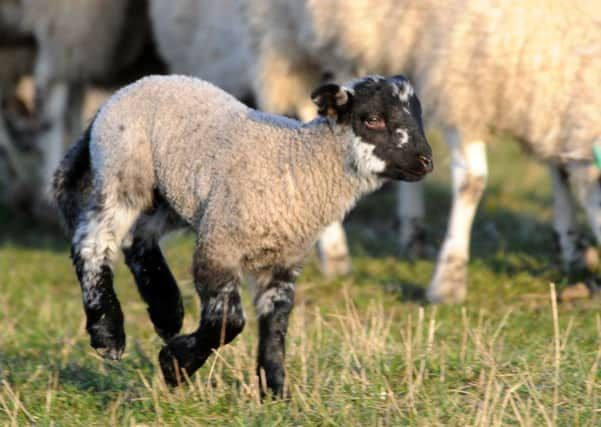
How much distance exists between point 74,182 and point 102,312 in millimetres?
682

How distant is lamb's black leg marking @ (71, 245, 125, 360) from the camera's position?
173 inches

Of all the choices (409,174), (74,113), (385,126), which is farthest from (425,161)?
(74,113)

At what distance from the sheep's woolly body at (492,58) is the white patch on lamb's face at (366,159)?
215cm

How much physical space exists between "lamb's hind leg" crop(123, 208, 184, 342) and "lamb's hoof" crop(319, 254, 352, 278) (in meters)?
2.75

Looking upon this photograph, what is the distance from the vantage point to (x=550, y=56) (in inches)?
239

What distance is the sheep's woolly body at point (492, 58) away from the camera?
19.6 ft

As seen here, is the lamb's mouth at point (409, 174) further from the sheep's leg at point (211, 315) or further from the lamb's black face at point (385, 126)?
the sheep's leg at point (211, 315)

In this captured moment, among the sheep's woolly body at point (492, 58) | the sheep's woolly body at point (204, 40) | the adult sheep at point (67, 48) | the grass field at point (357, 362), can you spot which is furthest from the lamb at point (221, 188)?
the adult sheep at point (67, 48)

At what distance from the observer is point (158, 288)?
15.5ft

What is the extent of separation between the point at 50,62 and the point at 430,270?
145 inches

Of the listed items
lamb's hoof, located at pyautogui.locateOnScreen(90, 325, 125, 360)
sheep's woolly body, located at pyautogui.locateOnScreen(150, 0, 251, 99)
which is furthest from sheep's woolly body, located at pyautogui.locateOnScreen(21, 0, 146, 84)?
lamb's hoof, located at pyautogui.locateOnScreen(90, 325, 125, 360)

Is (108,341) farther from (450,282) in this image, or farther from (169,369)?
(450,282)

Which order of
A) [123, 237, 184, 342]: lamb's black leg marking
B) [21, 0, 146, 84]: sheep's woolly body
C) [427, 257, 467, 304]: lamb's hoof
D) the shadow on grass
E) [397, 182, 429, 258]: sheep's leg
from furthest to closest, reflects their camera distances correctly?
[21, 0, 146, 84]: sheep's woolly body, [397, 182, 429, 258]: sheep's leg, [427, 257, 467, 304]: lamb's hoof, [123, 237, 184, 342]: lamb's black leg marking, the shadow on grass

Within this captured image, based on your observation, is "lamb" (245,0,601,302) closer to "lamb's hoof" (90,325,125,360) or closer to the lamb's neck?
the lamb's neck
